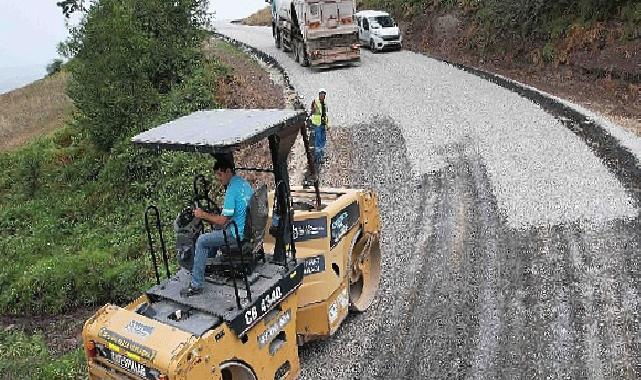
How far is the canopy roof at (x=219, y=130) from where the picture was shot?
5.86 m

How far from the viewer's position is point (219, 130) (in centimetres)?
629

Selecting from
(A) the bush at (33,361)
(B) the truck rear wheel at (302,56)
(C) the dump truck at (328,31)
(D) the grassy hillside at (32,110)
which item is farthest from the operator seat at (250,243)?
(D) the grassy hillside at (32,110)

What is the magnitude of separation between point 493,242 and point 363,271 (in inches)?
106

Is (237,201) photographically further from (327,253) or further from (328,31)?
(328,31)

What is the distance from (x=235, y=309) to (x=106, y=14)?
1581 cm

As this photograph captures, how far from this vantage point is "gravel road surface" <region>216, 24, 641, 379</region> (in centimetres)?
754

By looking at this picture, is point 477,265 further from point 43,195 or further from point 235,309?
point 43,195

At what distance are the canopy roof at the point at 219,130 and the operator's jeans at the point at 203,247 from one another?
963 mm

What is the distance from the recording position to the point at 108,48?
18.8m

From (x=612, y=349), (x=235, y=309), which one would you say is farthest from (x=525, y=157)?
(x=235, y=309)

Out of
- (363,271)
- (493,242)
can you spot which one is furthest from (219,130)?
(493,242)

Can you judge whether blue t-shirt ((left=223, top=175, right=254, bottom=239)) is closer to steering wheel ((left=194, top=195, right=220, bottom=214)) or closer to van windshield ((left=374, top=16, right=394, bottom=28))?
steering wheel ((left=194, top=195, right=220, bottom=214))

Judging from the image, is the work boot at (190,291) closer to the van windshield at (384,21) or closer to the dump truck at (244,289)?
the dump truck at (244,289)

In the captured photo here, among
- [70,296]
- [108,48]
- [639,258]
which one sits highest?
[108,48]
